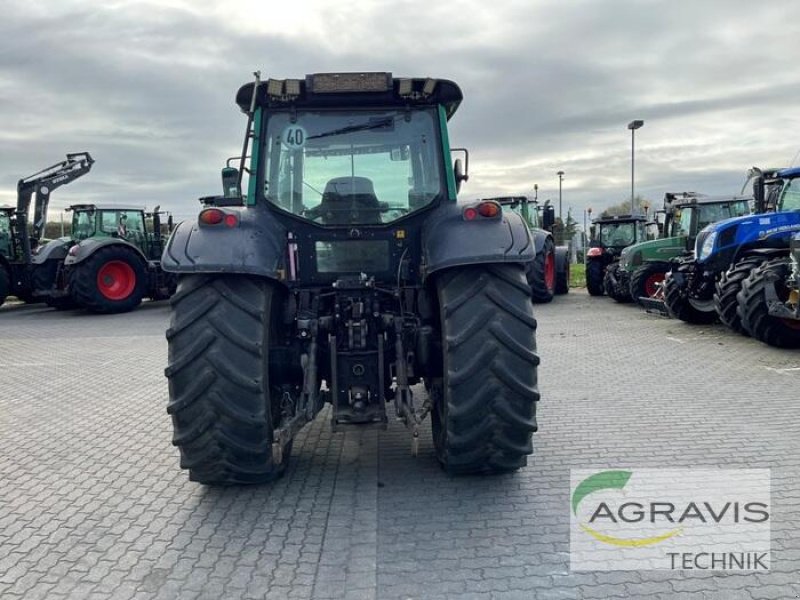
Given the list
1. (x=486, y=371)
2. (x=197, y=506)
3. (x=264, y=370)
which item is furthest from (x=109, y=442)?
(x=486, y=371)

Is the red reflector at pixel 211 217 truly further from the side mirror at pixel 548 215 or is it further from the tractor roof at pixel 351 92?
the side mirror at pixel 548 215

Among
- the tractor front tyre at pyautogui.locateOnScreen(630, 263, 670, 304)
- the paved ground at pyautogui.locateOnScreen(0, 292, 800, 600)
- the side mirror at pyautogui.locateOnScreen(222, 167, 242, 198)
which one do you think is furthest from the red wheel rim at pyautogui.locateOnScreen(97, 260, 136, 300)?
the side mirror at pyautogui.locateOnScreen(222, 167, 242, 198)

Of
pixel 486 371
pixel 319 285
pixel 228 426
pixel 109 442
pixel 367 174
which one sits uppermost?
pixel 367 174

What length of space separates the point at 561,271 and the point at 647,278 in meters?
3.53

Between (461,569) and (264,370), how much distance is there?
1535 millimetres

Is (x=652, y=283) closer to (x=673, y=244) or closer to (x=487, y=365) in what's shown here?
(x=673, y=244)

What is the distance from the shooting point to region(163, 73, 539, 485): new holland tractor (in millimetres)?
3924

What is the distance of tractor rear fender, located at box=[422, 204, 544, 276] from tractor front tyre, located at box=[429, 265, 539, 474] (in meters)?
0.11

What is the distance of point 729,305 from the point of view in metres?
9.78

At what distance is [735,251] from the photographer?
10.6 meters

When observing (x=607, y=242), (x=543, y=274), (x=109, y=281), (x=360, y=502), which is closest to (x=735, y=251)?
(x=543, y=274)

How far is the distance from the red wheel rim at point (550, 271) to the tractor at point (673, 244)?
1644 millimetres

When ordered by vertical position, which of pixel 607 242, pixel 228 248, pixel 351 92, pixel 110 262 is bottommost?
pixel 110 262

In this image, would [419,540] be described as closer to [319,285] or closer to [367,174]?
[319,285]
